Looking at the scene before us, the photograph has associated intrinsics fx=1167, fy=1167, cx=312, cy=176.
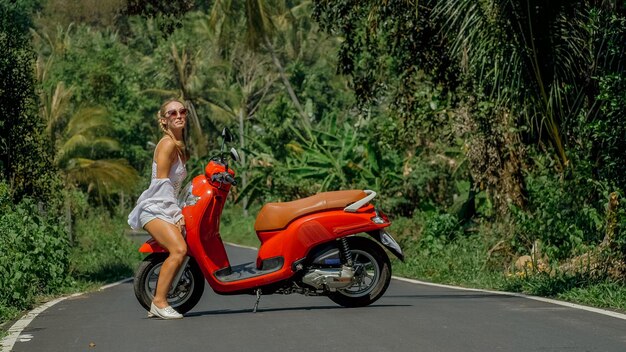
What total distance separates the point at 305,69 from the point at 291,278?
53.3 metres

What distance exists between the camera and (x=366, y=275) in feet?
32.7

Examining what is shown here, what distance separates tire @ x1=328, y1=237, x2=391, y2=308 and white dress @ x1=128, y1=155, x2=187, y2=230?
152 cm

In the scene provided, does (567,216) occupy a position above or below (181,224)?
below

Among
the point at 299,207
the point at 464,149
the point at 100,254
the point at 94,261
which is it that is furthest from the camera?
the point at 100,254

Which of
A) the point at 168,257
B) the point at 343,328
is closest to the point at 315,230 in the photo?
the point at 168,257

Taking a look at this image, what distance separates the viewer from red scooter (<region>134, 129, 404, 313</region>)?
9.80m

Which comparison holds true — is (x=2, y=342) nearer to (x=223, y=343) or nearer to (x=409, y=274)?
(x=223, y=343)

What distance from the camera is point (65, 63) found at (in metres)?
60.6

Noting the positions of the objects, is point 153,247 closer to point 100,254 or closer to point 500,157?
point 500,157

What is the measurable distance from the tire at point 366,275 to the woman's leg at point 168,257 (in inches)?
53.6

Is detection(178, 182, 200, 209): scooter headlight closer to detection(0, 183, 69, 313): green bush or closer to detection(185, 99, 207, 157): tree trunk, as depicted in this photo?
detection(0, 183, 69, 313): green bush

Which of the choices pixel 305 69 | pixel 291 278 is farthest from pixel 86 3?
pixel 291 278

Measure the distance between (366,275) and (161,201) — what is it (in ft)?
6.07

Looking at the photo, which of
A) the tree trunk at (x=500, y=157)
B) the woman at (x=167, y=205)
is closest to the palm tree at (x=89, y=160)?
the tree trunk at (x=500, y=157)
